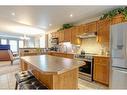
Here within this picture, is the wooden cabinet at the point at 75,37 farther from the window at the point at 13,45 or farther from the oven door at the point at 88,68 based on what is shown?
the window at the point at 13,45

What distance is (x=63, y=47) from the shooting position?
21.3 ft

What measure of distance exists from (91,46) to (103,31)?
1060mm

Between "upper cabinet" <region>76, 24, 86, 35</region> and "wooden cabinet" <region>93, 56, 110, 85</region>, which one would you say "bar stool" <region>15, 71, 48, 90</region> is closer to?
"wooden cabinet" <region>93, 56, 110, 85</region>

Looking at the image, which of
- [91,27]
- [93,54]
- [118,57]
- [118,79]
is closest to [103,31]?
[91,27]

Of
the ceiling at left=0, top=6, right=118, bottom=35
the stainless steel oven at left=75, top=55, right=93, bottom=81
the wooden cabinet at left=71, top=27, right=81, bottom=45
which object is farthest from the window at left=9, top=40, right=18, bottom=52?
the stainless steel oven at left=75, top=55, right=93, bottom=81

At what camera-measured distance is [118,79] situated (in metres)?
2.70

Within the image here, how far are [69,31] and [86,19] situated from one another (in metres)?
1.03

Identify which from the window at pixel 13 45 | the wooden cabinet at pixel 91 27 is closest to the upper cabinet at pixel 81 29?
the wooden cabinet at pixel 91 27

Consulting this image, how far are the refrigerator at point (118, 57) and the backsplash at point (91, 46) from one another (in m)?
1.46

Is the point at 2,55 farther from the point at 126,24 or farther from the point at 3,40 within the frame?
the point at 126,24

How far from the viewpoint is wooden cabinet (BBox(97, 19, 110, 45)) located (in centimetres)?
362

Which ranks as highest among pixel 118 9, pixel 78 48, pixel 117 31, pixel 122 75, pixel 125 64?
pixel 118 9
